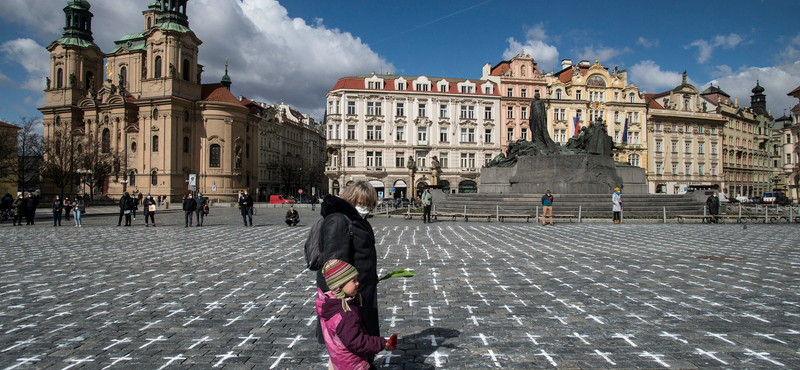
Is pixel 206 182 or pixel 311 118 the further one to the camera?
pixel 311 118

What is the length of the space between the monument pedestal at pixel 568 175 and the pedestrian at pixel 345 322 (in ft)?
68.0

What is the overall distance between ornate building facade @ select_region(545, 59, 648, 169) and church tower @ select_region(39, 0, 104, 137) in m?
64.0

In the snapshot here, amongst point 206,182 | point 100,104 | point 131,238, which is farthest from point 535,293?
point 100,104

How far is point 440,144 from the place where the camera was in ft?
181

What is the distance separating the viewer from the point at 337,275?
267 centimetres

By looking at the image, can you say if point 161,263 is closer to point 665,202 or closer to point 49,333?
point 49,333

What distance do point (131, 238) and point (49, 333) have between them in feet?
34.0

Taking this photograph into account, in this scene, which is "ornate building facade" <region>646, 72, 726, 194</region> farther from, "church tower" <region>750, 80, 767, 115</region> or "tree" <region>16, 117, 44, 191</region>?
"tree" <region>16, 117, 44, 191</region>

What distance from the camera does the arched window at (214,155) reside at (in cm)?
5694

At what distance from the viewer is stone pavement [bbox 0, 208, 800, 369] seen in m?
3.82

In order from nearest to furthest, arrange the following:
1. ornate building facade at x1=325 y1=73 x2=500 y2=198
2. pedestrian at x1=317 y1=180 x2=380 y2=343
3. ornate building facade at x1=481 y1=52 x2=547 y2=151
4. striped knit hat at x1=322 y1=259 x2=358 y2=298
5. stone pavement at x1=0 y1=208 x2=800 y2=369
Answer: striped knit hat at x1=322 y1=259 x2=358 y2=298 < pedestrian at x1=317 y1=180 x2=380 y2=343 < stone pavement at x1=0 y1=208 x2=800 y2=369 < ornate building facade at x1=325 y1=73 x2=500 y2=198 < ornate building facade at x1=481 y1=52 x2=547 y2=151

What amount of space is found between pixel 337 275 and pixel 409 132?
52221mm

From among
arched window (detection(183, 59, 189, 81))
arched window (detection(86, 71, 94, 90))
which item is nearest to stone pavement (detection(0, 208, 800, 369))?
arched window (detection(183, 59, 189, 81))

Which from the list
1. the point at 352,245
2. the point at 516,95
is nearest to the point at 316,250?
the point at 352,245
